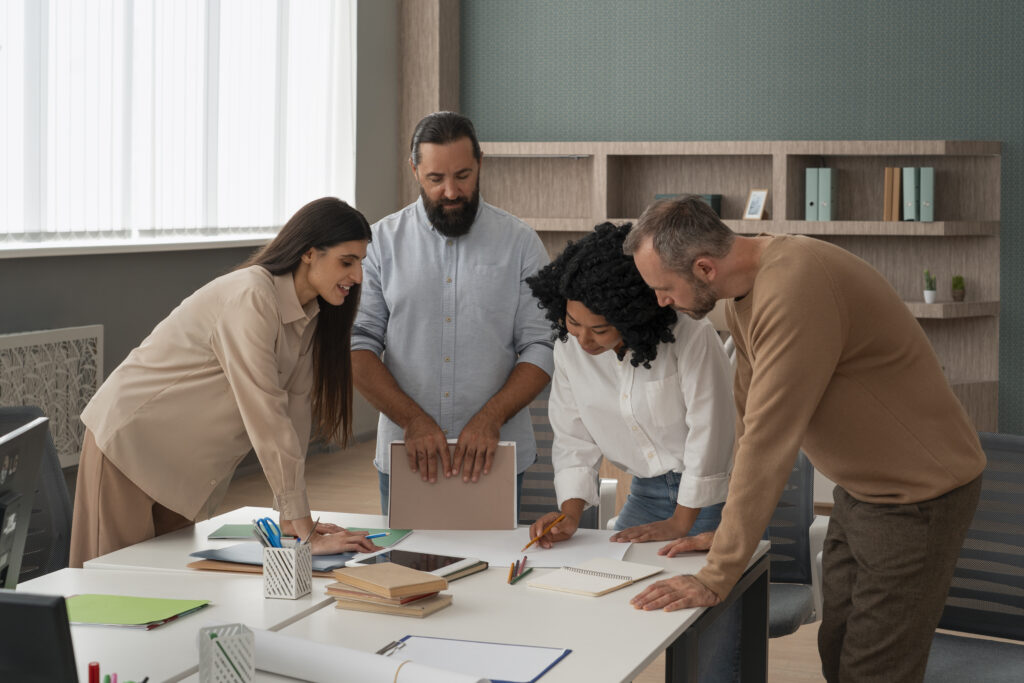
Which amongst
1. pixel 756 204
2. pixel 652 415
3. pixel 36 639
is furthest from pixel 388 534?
pixel 756 204

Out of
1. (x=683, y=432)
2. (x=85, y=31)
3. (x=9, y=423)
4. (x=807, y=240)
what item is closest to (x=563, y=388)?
(x=683, y=432)

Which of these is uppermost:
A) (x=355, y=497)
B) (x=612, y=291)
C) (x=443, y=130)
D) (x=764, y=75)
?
(x=764, y=75)

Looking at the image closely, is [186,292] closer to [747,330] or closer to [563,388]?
[563,388]

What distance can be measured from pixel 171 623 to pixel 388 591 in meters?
0.36

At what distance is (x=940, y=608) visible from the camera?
2215mm

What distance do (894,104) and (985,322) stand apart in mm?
1348

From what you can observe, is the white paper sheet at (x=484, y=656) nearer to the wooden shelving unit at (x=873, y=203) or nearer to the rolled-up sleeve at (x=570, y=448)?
the rolled-up sleeve at (x=570, y=448)

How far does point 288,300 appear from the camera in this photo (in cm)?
247

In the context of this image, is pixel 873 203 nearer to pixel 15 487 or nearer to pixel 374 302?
pixel 374 302

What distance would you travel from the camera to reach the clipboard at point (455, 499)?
2.62 metres

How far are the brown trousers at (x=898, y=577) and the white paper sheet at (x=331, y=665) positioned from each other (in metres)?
0.92

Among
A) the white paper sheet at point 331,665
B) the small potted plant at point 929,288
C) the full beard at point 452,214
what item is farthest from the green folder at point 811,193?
the white paper sheet at point 331,665

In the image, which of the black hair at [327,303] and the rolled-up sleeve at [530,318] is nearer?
the black hair at [327,303]

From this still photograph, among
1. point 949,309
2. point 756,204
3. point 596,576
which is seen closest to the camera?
point 596,576
